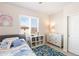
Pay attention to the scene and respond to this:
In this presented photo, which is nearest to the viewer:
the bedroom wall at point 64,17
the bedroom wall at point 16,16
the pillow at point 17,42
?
the bedroom wall at point 64,17

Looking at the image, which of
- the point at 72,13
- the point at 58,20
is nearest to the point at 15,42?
the point at 58,20

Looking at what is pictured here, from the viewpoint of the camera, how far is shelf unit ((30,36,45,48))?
4.46ft

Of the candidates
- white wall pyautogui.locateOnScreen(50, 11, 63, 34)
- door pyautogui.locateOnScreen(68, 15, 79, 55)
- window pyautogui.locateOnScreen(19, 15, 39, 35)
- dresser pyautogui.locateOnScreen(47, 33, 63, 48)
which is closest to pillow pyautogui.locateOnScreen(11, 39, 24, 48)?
window pyautogui.locateOnScreen(19, 15, 39, 35)

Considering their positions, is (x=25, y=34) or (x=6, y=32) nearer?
(x=6, y=32)

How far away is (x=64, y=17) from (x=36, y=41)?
A: 0.60 metres

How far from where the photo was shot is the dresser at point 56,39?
48.9 inches

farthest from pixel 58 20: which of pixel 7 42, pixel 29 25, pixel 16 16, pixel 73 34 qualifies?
pixel 7 42

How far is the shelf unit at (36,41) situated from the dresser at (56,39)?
10 cm

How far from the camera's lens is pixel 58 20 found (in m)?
1.28

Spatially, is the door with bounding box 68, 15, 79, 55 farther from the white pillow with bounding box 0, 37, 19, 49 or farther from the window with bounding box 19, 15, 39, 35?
the white pillow with bounding box 0, 37, 19, 49

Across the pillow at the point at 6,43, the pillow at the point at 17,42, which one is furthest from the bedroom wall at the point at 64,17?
the pillow at the point at 6,43

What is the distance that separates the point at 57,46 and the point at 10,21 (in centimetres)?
83

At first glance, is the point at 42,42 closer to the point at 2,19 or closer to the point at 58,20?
the point at 58,20

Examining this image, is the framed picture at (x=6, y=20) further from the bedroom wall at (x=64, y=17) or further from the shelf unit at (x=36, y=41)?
the bedroom wall at (x=64, y=17)
